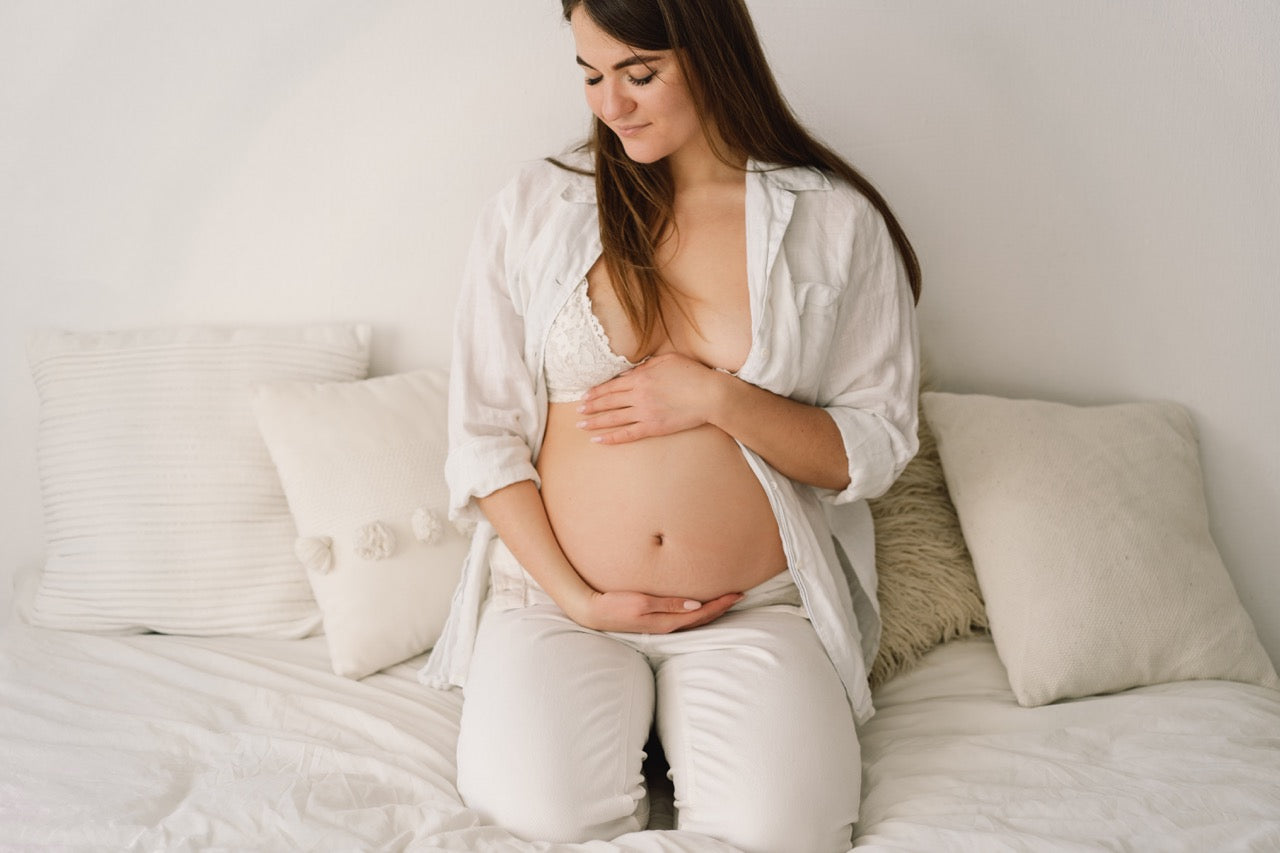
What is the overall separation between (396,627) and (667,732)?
1.56 feet

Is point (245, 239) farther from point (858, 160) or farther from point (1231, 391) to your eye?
point (1231, 391)

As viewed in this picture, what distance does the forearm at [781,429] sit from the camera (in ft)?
4.56

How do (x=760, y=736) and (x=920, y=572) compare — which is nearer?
(x=760, y=736)

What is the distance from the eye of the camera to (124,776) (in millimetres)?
1268

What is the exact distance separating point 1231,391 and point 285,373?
1580 mm

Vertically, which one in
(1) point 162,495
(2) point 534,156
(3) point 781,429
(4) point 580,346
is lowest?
(1) point 162,495

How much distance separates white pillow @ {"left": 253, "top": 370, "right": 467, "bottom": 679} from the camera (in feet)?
5.22

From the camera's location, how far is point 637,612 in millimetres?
1360

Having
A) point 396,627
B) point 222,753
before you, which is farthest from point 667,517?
point 222,753

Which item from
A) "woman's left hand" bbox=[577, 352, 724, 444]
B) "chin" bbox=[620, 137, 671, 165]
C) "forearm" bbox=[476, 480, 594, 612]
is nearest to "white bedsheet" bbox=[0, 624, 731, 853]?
"forearm" bbox=[476, 480, 594, 612]

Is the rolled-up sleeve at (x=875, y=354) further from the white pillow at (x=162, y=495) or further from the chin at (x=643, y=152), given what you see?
the white pillow at (x=162, y=495)

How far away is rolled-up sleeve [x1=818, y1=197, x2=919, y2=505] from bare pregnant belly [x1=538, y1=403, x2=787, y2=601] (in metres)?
0.16

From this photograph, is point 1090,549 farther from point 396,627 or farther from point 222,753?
point 222,753

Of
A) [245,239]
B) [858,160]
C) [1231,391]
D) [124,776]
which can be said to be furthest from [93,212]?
[1231,391]
